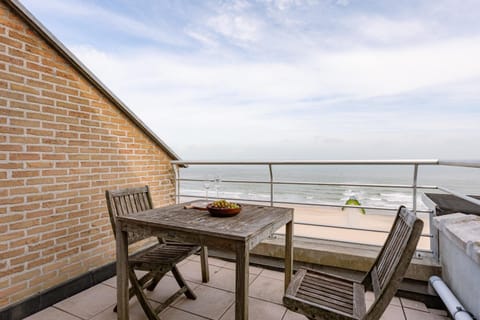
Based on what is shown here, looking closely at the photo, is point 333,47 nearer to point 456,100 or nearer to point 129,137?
point 129,137

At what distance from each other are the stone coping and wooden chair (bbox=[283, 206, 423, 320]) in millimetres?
371

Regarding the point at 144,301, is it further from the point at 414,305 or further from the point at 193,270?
the point at 414,305

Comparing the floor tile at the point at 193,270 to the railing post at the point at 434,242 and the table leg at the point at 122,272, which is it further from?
the railing post at the point at 434,242

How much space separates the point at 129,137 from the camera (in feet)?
9.46

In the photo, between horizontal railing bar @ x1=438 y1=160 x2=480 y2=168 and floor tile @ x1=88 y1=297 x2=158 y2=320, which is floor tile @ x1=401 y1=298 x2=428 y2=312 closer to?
horizontal railing bar @ x1=438 y1=160 x2=480 y2=168

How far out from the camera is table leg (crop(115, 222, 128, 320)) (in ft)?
5.73

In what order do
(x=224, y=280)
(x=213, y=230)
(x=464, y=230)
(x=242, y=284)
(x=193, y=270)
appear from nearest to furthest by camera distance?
(x=242, y=284) < (x=213, y=230) < (x=464, y=230) < (x=224, y=280) < (x=193, y=270)

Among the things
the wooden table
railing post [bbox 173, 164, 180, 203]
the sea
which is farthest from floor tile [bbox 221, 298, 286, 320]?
the sea

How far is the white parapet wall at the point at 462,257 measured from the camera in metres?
1.46

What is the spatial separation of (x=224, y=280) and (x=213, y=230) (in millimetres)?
1450

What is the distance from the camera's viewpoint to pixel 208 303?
2156 millimetres

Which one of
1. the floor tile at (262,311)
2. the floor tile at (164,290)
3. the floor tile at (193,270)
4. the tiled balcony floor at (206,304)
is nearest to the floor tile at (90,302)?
the tiled balcony floor at (206,304)

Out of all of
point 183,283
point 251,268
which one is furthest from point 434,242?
point 183,283

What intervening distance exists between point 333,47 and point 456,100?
18.2 feet
